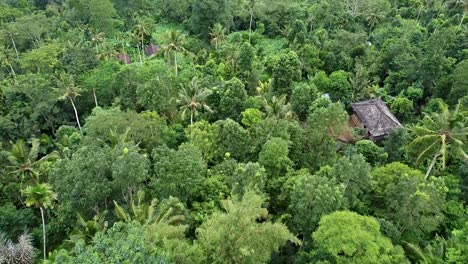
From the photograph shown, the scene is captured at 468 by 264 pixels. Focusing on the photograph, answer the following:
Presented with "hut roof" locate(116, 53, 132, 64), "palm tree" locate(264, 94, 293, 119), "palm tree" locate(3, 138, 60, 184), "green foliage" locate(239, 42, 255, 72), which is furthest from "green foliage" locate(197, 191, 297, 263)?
"hut roof" locate(116, 53, 132, 64)

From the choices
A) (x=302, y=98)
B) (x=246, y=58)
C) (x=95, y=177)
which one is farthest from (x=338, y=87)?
(x=95, y=177)

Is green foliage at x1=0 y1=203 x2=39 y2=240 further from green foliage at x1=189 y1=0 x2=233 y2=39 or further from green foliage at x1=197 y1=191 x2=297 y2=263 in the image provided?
green foliage at x1=189 y1=0 x2=233 y2=39

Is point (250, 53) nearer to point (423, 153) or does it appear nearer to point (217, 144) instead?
point (217, 144)

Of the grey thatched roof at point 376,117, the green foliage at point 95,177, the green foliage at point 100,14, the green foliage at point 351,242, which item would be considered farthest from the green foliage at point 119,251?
the green foliage at point 100,14

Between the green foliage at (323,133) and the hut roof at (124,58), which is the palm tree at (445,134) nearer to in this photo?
the green foliage at (323,133)

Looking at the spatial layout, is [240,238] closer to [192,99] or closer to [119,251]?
[119,251]
